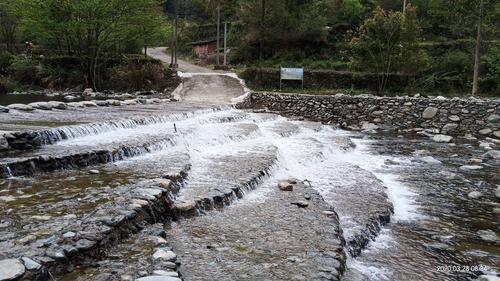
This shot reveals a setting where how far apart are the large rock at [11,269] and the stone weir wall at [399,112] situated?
14301 millimetres

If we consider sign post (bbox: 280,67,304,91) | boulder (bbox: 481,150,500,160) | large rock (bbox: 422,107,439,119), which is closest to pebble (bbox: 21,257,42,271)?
boulder (bbox: 481,150,500,160)

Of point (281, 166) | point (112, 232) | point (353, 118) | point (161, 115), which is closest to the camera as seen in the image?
point (112, 232)

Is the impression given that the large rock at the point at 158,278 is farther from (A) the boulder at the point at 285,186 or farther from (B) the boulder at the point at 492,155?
(B) the boulder at the point at 492,155

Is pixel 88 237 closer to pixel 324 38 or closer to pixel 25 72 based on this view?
pixel 25 72

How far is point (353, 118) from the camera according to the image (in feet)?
59.1

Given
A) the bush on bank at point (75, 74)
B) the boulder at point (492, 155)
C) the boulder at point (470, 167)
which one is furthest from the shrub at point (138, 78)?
the boulder at point (470, 167)

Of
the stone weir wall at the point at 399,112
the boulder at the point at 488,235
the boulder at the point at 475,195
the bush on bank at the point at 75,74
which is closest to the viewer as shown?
the boulder at the point at 488,235

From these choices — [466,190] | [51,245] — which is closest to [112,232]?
[51,245]

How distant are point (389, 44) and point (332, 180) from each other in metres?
13.2

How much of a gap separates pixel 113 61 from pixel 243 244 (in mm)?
23453

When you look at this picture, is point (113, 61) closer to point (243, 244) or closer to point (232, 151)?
point (232, 151)

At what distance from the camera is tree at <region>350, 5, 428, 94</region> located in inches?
751

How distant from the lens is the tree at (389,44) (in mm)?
19078

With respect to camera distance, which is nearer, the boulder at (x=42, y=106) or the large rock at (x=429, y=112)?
the boulder at (x=42, y=106)
